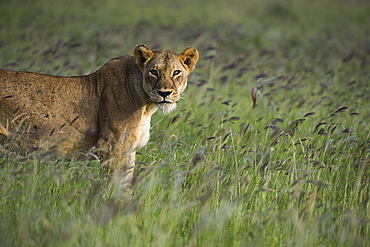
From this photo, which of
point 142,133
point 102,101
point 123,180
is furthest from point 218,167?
point 102,101

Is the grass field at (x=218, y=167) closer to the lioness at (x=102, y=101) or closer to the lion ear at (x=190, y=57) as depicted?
the lioness at (x=102, y=101)

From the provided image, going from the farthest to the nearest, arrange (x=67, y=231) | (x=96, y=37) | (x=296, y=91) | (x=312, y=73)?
1. (x=96, y=37)
2. (x=312, y=73)
3. (x=296, y=91)
4. (x=67, y=231)

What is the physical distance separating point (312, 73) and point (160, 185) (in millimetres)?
8460

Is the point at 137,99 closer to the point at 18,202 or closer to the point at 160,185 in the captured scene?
the point at 160,185

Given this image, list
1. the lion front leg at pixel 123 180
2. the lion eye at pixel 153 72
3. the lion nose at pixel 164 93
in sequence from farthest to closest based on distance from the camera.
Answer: the lion eye at pixel 153 72, the lion nose at pixel 164 93, the lion front leg at pixel 123 180

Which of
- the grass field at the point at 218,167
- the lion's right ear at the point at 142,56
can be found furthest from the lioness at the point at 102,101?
the grass field at the point at 218,167

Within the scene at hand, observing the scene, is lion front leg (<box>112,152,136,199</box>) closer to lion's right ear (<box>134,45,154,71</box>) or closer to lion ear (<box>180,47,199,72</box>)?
lion's right ear (<box>134,45,154,71</box>)

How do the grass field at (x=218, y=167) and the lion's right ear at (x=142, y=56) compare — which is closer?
the grass field at (x=218, y=167)

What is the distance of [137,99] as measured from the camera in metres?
5.70

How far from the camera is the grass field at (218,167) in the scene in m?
4.10

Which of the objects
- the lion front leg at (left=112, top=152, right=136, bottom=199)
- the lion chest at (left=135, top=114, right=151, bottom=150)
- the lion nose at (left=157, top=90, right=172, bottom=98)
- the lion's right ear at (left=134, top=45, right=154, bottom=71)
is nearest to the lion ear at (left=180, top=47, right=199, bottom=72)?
the lion's right ear at (left=134, top=45, right=154, bottom=71)

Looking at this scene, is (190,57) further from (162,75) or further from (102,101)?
(102,101)

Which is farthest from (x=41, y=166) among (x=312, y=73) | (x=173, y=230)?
(x=312, y=73)

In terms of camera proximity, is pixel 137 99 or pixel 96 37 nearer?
pixel 137 99
